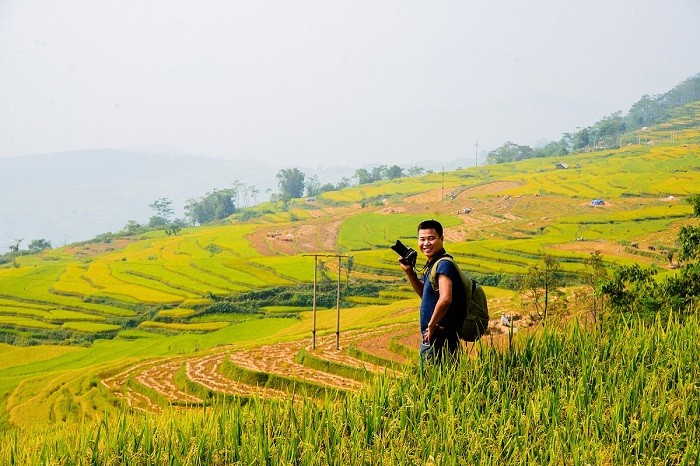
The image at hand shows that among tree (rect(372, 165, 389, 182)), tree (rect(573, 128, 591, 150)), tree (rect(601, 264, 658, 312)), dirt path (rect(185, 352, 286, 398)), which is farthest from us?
tree (rect(372, 165, 389, 182))

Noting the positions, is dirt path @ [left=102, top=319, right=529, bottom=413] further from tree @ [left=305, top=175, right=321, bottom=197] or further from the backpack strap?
tree @ [left=305, top=175, right=321, bottom=197]

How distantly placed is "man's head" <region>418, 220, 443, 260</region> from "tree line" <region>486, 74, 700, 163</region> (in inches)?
4565

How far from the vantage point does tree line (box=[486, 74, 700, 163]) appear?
4798 inches

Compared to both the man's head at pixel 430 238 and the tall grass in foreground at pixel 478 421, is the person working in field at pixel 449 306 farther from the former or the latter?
the tall grass in foreground at pixel 478 421

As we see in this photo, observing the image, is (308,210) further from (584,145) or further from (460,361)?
(460,361)

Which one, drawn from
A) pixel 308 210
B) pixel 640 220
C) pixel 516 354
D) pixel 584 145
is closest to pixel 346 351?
pixel 516 354

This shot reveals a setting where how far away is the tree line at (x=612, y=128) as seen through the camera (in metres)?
122

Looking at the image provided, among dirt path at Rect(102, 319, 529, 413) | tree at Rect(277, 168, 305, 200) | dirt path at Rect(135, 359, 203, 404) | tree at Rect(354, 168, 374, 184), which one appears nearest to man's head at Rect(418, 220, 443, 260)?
dirt path at Rect(102, 319, 529, 413)

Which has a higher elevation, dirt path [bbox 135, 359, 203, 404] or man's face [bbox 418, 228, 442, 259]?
man's face [bbox 418, 228, 442, 259]

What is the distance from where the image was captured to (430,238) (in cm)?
557

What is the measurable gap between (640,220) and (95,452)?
2216 inches

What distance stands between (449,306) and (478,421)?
0.91 meters

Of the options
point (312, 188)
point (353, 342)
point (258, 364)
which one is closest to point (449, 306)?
point (258, 364)

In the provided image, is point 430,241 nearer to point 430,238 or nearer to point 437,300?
point 430,238
